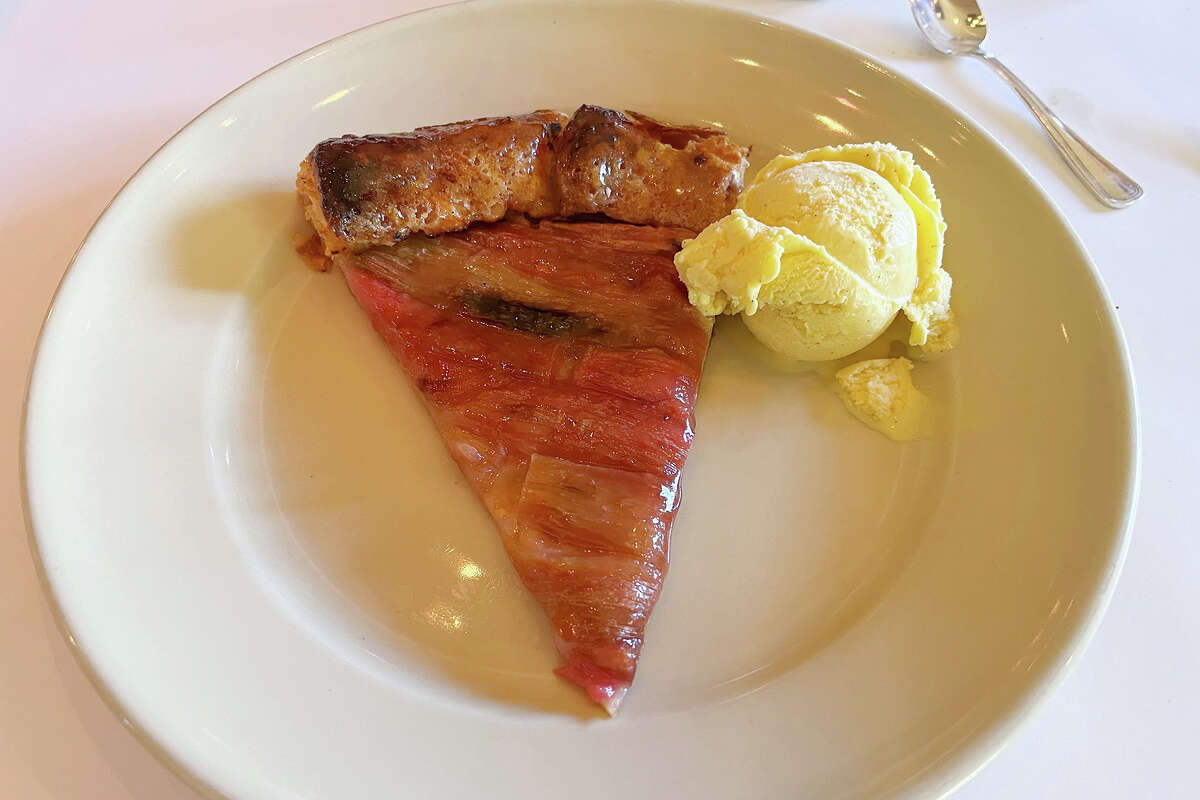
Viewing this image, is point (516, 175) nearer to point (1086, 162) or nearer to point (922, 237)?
point (922, 237)

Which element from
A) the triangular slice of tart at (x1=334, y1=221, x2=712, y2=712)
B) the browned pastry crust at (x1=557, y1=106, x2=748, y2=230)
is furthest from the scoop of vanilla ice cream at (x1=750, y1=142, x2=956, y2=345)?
the triangular slice of tart at (x1=334, y1=221, x2=712, y2=712)

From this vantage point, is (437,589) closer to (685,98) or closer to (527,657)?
(527,657)

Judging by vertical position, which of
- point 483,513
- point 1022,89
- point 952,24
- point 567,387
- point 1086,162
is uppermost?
point 952,24

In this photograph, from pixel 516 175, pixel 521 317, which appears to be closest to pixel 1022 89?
pixel 516 175

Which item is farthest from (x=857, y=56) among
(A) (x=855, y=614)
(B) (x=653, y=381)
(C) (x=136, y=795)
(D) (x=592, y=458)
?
(C) (x=136, y=795)

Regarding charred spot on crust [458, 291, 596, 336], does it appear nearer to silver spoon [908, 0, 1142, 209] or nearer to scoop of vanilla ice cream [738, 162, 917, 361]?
scoop of vanilla ice cream [738, 162, 917, 361]

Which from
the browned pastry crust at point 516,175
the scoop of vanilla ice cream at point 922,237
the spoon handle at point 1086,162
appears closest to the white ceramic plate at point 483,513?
the scoop of vanilla ice cream at point 922,237
